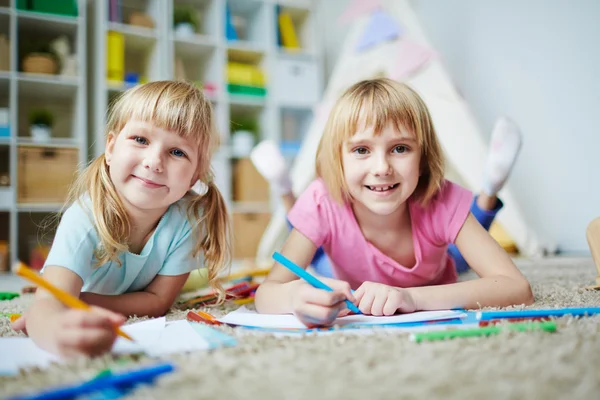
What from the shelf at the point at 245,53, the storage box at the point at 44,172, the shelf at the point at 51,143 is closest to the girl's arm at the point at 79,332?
the storage box at the point at 44,172

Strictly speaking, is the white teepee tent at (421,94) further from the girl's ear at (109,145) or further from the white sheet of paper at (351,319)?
the white sheet of paper at (351,319)

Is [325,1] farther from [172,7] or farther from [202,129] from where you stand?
[202,129]

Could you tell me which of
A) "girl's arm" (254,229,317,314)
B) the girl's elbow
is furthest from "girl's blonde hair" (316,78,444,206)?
the girl's elbow

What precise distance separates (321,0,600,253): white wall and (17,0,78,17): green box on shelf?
6.11 ft

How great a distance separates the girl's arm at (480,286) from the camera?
698 mm

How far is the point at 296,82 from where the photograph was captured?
287 cm

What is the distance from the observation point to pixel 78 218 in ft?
2.49

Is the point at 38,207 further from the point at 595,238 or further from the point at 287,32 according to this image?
the point at 595,238

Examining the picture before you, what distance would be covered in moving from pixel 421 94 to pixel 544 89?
1.58 ft

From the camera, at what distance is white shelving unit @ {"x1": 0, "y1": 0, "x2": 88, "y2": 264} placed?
2219mm

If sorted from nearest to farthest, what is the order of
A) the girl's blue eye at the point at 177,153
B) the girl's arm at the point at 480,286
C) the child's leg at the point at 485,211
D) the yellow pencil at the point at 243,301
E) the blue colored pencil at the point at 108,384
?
1. the blue colored pencil at the point at 108,384
2. the girl's arm at the point at 480,286
3. the girl's blue eye at the point at 177,153
4. the yellow pencil at the point at 243,301
5. the child's leg at the point at 485,211

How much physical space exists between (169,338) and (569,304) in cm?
60

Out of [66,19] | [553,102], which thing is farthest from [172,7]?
[553,102]

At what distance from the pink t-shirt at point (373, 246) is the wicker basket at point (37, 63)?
1.94 metres
